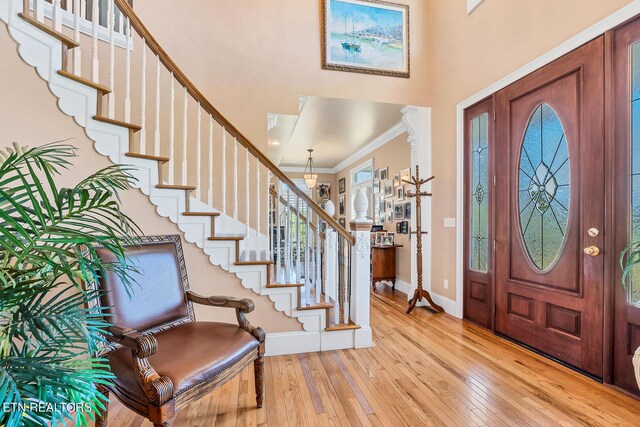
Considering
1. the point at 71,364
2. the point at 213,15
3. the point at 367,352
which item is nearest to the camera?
the point at 71,364

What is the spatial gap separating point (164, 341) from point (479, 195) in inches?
123

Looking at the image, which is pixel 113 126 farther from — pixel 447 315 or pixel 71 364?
pixel 447 315

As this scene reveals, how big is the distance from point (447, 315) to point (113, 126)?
145 inches

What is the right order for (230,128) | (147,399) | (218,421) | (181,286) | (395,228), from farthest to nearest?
1. (395,228)
2. (230,128)
3. (181,286)
4. (218,421)
5. (147,399)

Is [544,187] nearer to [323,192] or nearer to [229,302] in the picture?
[229,302]

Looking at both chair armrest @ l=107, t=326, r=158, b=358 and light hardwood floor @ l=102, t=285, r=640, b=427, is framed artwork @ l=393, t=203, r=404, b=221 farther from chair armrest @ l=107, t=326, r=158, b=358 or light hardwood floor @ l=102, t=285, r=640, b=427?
chair armrest @ l=107, t=326, r=158, b=358

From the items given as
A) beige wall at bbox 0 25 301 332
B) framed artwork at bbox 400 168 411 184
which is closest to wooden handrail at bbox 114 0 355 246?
beige wall at bbox 0 25 301 332

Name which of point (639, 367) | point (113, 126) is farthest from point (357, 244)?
point (113, 126)

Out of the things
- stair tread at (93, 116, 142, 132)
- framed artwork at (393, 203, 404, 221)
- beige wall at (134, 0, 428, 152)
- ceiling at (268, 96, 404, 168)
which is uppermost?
beige wall at (134, 0, 428, 152)

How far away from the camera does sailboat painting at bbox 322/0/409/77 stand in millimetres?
3832

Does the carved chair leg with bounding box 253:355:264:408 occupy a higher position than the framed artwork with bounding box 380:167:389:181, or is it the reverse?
the framed artwork with bounding box 380:167:389:181

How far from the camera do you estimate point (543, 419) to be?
1.75 meters

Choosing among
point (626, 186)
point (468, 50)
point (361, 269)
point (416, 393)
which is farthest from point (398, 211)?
point (416, 393)

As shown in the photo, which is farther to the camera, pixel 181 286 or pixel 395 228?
pixel 395 228
